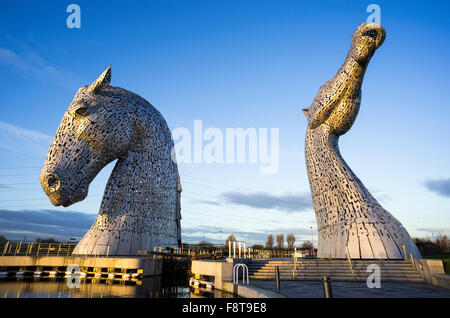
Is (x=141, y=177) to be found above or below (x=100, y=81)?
below

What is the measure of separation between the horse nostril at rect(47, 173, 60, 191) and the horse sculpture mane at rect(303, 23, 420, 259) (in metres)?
13.5

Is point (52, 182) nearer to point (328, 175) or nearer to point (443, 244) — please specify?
point (328, 175)

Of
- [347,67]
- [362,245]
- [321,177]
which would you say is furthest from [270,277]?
[347,67]

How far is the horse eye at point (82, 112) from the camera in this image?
1367cm

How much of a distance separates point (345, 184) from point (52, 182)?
14.4 m

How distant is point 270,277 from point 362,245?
175 inches

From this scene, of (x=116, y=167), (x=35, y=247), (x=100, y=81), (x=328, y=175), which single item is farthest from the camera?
(x=35, y=247)

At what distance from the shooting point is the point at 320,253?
13688 millimetres

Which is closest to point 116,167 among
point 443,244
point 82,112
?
point 82,112

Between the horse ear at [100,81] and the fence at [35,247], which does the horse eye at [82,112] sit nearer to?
the horse ear at [100,81]

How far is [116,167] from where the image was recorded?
16203 millimetres

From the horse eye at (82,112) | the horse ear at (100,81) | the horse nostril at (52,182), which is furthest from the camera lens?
the horse ear at (100,81)

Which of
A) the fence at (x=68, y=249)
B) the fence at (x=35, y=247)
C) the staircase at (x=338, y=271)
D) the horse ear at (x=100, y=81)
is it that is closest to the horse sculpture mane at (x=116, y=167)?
the horse ear at (x=100, y=81)
